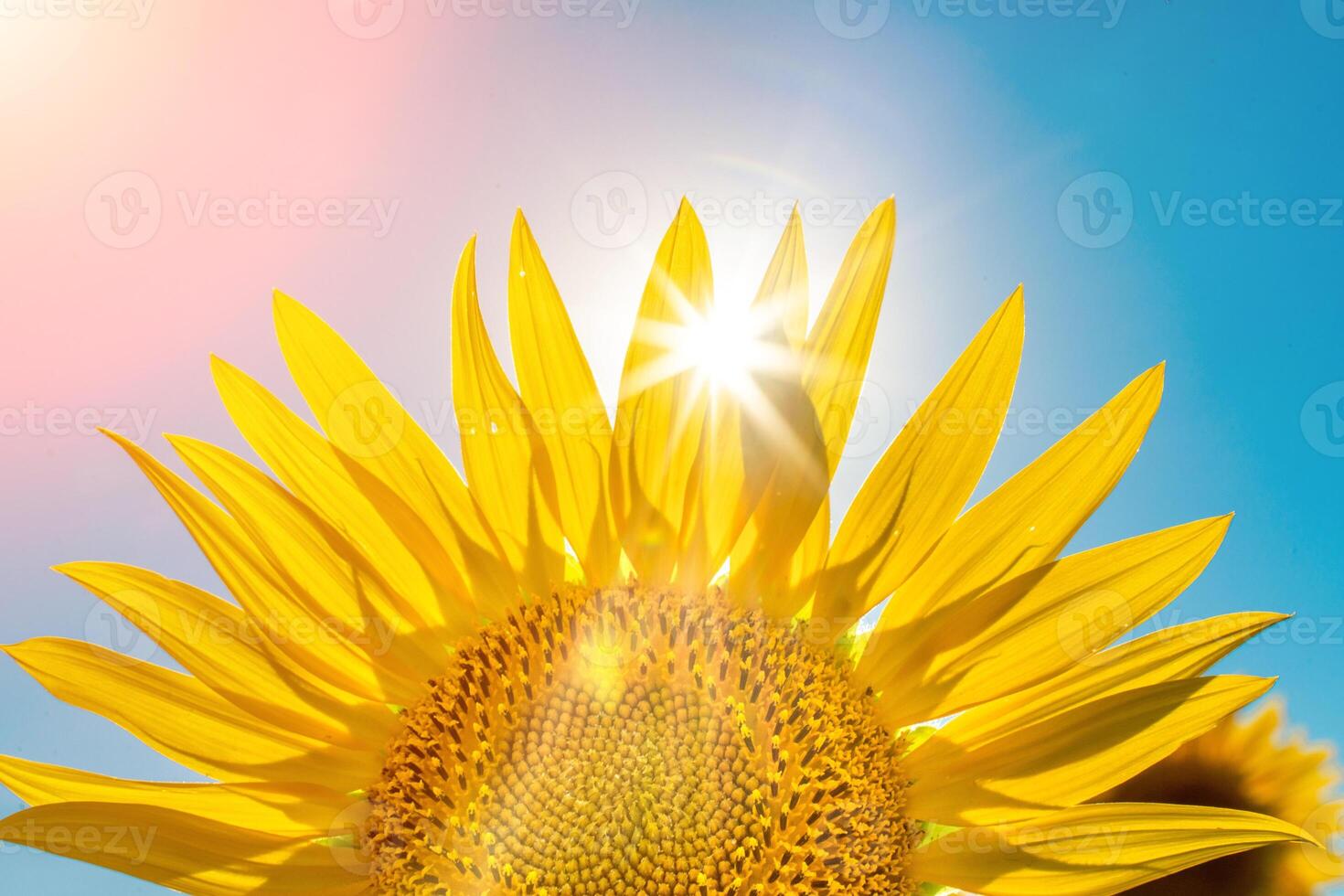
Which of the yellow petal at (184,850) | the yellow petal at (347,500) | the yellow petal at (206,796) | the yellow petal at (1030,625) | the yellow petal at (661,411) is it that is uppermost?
the yellow petal at (661,411)

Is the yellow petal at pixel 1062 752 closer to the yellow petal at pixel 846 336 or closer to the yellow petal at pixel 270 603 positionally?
the yellow petal at pixel 846 336

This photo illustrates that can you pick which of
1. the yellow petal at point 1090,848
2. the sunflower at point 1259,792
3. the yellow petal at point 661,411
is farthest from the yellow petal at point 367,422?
the sunflower at point 1259,792

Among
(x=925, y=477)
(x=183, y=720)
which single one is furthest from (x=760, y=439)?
(x=183, y=720)

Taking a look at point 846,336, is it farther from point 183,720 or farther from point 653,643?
A: point 183,720

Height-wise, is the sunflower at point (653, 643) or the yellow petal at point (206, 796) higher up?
the sunflower at point (653, 643)

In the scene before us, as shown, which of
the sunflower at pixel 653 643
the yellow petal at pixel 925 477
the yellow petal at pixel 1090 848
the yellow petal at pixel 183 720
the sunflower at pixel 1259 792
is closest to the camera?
the yellow petal at pixel 1090 848

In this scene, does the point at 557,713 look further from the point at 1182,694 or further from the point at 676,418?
the point at 1182,694

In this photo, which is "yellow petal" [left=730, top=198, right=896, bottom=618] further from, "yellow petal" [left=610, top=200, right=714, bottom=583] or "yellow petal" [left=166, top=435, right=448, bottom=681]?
"yellow petal" [left=166, top=435, right=448, bottom=681]

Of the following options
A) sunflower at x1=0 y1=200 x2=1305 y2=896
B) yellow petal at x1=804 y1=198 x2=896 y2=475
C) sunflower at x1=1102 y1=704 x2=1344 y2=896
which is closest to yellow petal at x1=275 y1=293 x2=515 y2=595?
sunflower at x1=0 y1=200 x2=1305 y2=896
